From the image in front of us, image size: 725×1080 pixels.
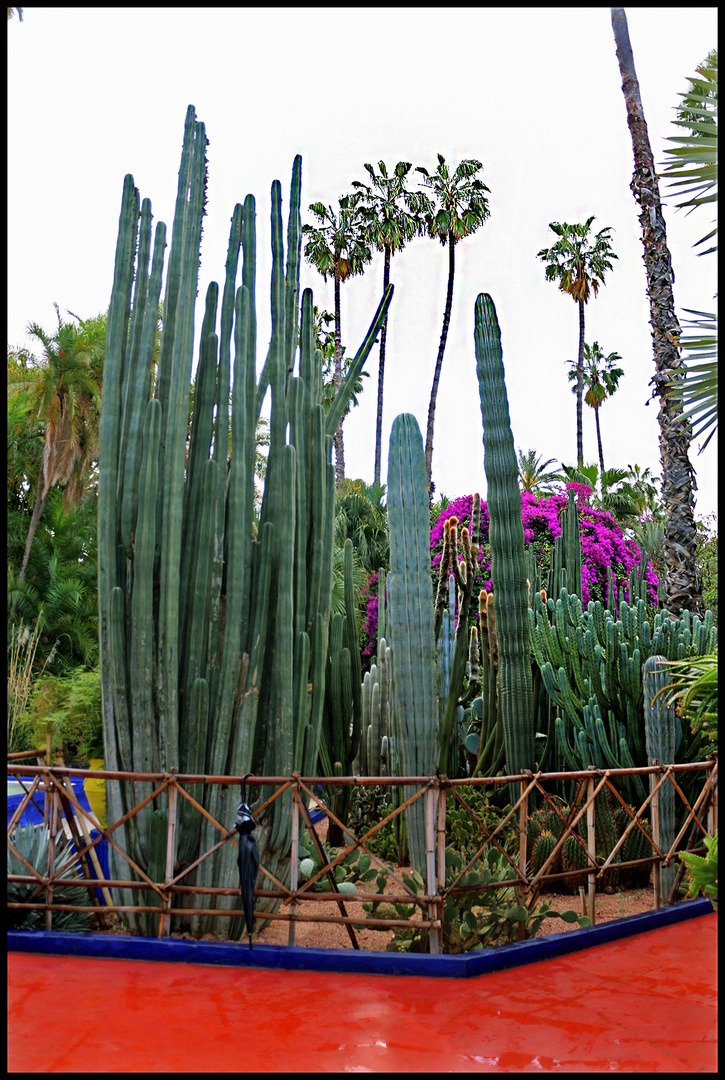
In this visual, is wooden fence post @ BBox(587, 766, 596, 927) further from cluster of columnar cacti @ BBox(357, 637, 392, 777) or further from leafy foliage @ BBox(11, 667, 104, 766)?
leafy foliage @ BBox(11, 667, 104, 766)

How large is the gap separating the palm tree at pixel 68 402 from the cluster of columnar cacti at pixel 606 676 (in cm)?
1364

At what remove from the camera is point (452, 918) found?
186 inches

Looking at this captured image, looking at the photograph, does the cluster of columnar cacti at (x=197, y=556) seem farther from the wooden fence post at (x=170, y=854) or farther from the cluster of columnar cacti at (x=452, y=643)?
the cluster of columnar cacti at (x=452, y=643)

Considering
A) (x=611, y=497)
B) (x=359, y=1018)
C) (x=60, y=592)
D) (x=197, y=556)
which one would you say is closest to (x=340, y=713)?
(x=197, y=556)

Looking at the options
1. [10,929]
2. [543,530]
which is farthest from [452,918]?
[543,530]

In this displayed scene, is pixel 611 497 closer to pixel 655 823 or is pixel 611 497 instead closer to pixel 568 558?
pixel 568 558

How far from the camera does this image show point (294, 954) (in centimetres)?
450

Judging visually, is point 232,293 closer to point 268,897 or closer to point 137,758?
point 137,758

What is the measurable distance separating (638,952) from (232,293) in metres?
4.46

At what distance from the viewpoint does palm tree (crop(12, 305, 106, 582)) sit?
59.6 ft

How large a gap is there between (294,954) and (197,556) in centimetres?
217

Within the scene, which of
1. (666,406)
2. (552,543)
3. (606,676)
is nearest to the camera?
(606,676)

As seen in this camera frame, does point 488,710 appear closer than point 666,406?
Yes

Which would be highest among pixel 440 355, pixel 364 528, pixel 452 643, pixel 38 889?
pixel 440 355
